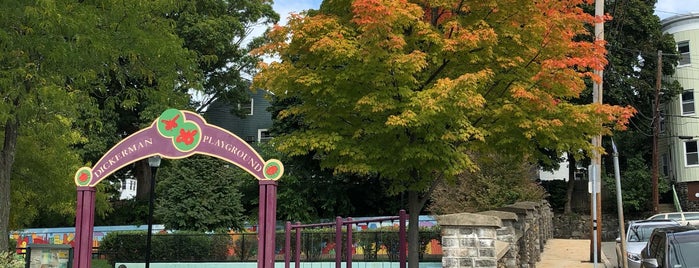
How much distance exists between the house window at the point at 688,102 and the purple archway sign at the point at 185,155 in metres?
35.6

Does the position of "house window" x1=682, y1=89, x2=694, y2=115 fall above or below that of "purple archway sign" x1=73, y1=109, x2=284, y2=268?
above

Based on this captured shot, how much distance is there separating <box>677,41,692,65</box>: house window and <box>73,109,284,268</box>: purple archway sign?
117ft

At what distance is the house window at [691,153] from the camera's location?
35.7 m

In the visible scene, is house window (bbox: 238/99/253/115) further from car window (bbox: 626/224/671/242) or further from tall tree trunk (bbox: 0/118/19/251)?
tall tree trunk (bbox: 0/118/19/251)

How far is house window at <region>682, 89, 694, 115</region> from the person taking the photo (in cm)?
3616

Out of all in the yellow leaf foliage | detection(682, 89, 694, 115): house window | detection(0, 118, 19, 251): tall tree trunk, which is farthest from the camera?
detection(682, 89, 694, 115): house window

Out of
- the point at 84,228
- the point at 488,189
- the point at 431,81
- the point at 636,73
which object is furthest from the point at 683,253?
the point at 636,73

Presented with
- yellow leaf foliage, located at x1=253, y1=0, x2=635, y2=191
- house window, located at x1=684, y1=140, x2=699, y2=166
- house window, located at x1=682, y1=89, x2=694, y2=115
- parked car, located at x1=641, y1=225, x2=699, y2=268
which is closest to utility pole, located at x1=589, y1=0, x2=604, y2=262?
yellow leaf foliage, located at x1=253, y1=0, x2=635, y2=191

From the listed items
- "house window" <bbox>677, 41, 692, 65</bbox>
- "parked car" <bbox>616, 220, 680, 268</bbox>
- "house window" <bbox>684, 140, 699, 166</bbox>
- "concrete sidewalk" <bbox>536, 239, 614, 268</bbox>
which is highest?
"house window" <bbox>677, 41, 692, 65</bbox>

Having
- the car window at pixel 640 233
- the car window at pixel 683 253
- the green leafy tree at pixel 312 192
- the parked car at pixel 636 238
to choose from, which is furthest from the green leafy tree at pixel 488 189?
the car window at pixel 683 253

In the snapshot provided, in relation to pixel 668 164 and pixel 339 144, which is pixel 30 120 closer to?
pixel 339 144

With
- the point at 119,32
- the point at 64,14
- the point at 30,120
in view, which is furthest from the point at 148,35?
the point at 30,120

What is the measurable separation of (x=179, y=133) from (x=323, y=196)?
21.9 metres

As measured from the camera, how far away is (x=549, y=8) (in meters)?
10.0
